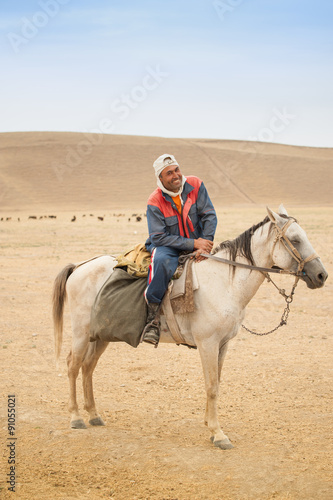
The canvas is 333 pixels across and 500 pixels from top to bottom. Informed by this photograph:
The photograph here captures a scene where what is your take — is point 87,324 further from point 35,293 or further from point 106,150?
point 106,150

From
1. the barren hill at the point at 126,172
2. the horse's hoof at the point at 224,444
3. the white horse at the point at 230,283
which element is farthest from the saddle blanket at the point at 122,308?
the barren hill at the point at 126,172

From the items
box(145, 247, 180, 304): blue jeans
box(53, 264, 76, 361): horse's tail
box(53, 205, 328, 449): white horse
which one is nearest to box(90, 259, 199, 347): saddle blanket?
box(145, 247, 180, 304): blue jeans

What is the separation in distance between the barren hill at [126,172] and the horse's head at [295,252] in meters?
73.0

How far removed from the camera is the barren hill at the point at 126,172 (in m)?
87.3

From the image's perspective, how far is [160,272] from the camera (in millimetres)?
5699

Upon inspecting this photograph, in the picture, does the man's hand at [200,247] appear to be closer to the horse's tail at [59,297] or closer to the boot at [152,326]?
the boot at [152,326]

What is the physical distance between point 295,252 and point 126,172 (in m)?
97.0

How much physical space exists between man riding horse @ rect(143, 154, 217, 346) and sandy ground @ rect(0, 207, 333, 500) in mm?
1277

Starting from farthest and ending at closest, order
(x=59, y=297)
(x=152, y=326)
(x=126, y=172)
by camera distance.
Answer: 1. (x=126, y=172)
2. (x=59, y=297)
3. (x=152, y=326)

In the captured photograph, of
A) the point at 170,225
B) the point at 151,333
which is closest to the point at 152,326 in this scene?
the point at 151,333

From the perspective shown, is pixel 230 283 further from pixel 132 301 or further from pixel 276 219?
pixel 132 301

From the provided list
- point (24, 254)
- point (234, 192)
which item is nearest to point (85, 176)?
point (234, 192)

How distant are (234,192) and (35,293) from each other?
8195 cm

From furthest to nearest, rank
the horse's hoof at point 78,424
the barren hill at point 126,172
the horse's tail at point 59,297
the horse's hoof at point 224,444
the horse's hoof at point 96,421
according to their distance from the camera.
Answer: the barren hill at point 126,172 → the horse's tail at point 59,297 → the horse's hoof at point 96,421 → the horse's hoof at point 78,424 → the horse's hoof at point 224,444
